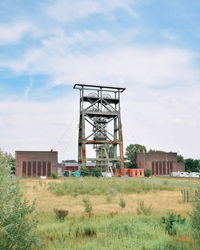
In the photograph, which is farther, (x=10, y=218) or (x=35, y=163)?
(x=35, y=163)

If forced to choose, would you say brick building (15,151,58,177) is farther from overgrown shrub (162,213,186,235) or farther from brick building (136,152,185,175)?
overgrown shrub (162,213,186,235)

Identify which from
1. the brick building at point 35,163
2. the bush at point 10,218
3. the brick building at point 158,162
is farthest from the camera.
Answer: the brick building at point 158,162

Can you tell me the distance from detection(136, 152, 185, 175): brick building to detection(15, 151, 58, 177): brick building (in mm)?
22185

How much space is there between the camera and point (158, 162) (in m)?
70.6

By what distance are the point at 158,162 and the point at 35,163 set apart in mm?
31162

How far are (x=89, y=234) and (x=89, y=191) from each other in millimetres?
15791

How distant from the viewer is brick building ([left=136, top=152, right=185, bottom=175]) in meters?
69.6

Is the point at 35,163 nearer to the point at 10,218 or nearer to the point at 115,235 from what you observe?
the point at 115,235

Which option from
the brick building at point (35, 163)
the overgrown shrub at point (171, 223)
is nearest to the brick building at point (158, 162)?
the brick building at point (35, 163)

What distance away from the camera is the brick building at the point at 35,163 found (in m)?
59.3

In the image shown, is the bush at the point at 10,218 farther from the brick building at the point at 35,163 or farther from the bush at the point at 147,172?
the bush at the point at 147,172

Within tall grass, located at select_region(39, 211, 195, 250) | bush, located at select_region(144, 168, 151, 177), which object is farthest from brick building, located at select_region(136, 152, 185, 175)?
tall grass, located at select_region(39, 211, 195, 250)

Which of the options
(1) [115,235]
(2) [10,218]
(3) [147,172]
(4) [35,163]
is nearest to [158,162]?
(3) [147,172]

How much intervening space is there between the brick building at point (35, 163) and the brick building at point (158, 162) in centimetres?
2219
